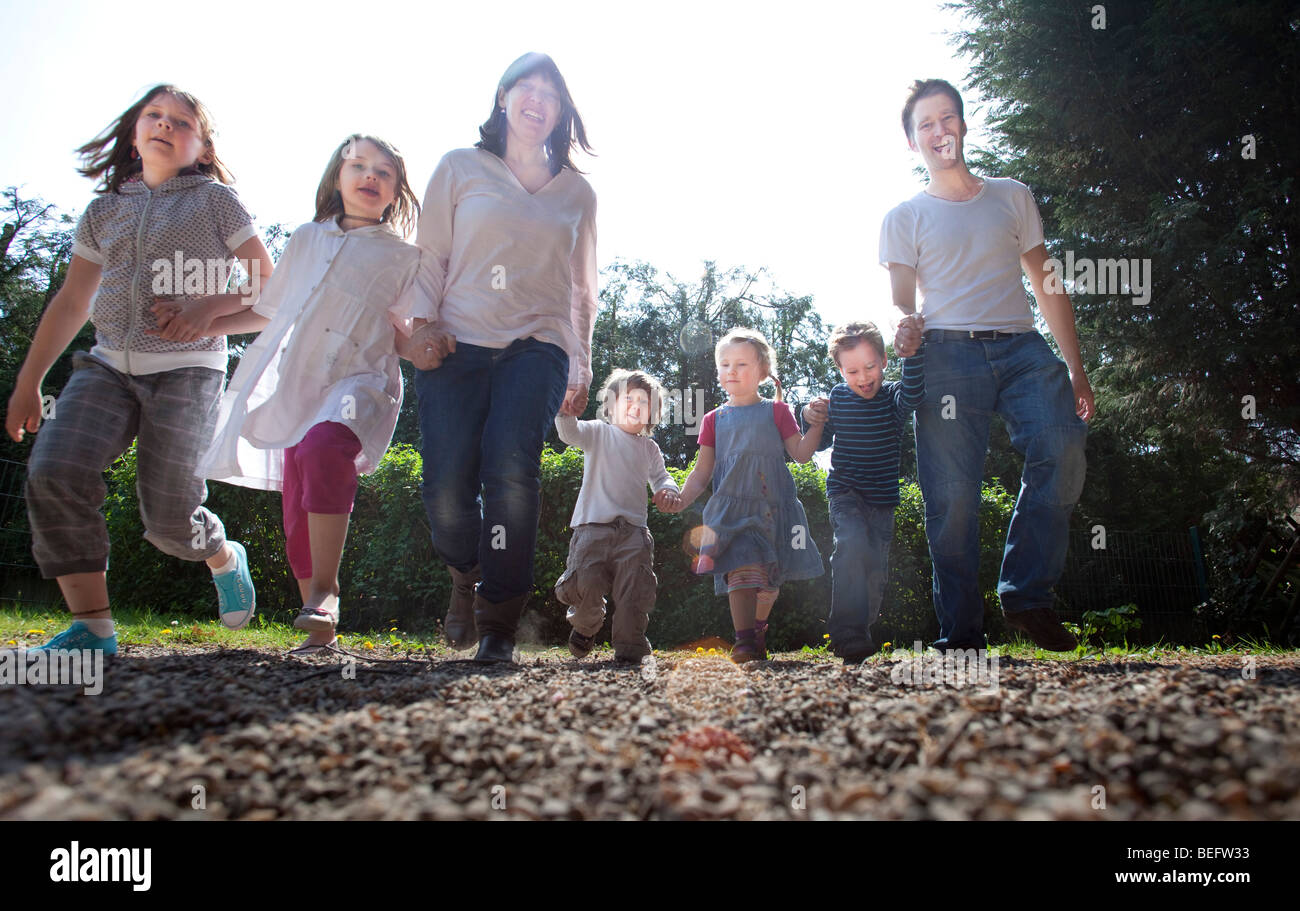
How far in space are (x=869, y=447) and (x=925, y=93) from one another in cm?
172

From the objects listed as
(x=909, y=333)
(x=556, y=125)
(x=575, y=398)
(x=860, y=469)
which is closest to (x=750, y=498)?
(x=860, y=469)

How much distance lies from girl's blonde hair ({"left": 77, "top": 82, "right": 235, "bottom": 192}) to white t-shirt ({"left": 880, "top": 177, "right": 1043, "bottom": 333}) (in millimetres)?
3194

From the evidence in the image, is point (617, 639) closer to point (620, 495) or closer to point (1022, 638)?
point (620, 495)

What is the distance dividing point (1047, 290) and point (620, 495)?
8.02 ft

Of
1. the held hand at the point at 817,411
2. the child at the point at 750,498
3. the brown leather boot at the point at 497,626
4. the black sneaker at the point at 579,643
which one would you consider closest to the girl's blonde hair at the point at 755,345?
the child at the point at 750,498

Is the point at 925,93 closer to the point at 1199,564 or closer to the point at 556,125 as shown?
the point at 556,125

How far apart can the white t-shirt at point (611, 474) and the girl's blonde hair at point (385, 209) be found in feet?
4.55

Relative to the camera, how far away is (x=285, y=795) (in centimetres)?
126

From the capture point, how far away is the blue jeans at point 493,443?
3254 millimetres

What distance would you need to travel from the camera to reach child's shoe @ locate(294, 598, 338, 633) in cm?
330

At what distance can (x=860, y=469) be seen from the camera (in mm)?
4227

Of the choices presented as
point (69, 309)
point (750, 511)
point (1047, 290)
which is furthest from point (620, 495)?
point (69, 309)

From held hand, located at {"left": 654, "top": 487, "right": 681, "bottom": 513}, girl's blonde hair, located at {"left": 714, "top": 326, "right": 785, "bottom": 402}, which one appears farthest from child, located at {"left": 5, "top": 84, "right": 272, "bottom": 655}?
girl's blonde hair, located at {"left": 714, "top": 326, "right": 785, "bottom": 402}
